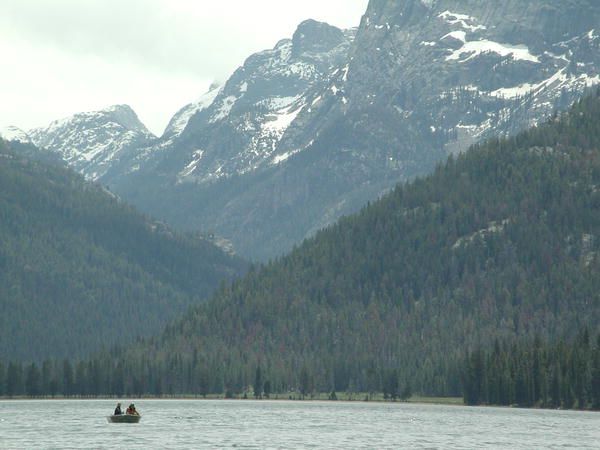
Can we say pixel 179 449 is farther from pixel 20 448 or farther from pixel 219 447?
pixel 20 448

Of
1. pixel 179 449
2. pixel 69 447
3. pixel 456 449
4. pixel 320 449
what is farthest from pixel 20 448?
pixel 456 449

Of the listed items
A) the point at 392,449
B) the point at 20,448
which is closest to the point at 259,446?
the point at 392,449

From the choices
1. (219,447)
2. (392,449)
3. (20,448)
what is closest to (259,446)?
(219,447)

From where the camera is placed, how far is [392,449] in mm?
198125

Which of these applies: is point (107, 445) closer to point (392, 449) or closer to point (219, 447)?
point (219, 447)

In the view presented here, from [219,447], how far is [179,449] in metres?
6.08

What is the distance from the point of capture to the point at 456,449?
654 ft

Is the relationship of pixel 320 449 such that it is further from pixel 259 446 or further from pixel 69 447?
pixel 69 447

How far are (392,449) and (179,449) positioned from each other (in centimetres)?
2950

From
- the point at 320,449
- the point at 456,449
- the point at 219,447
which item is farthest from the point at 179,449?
the point at 456,449

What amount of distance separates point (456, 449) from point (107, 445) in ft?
160

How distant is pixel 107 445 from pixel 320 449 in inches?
1177

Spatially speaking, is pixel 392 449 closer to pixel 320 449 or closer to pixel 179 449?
pixel 320 449

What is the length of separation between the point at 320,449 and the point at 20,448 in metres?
40.6
